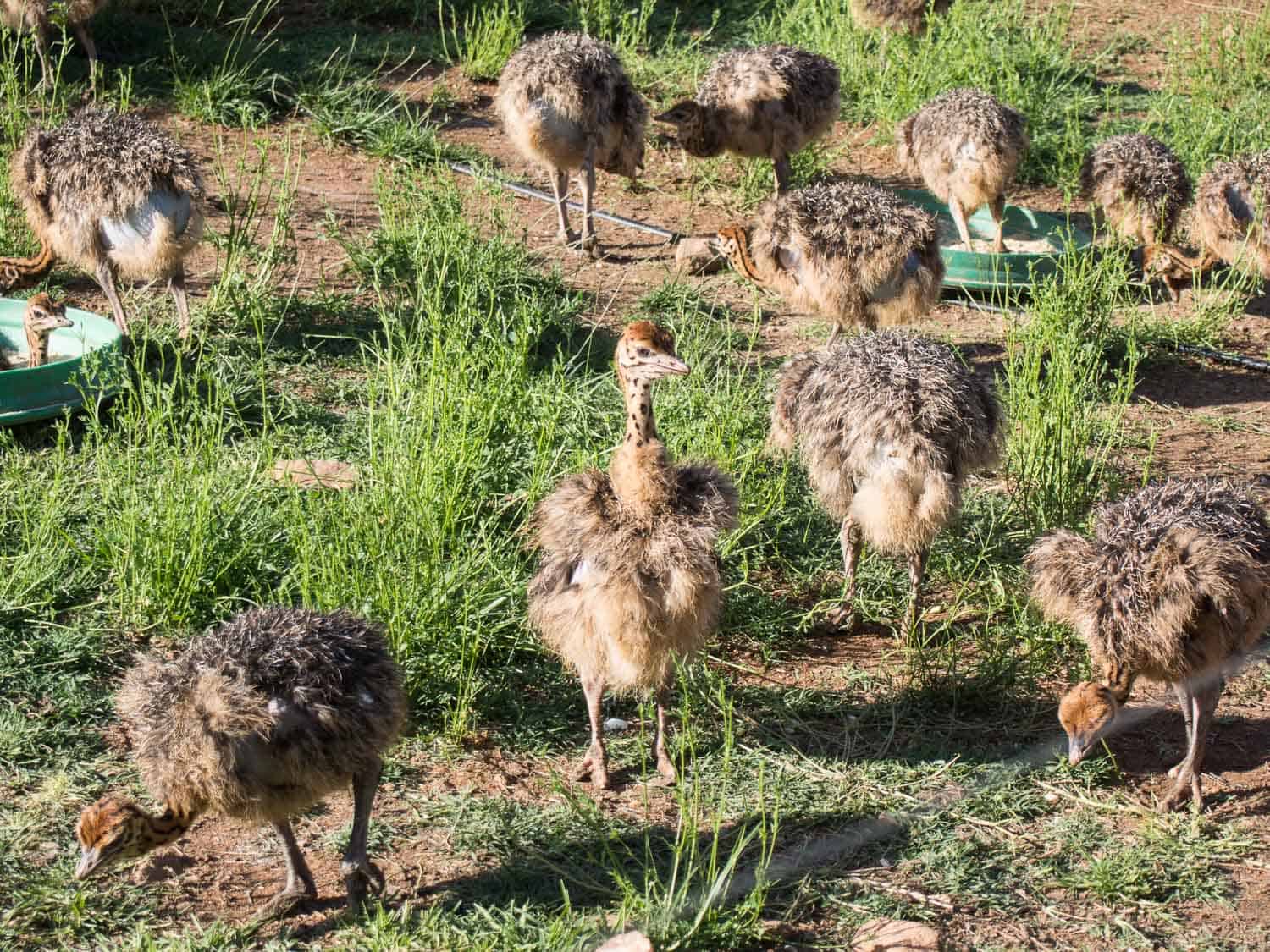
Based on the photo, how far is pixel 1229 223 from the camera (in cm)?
937

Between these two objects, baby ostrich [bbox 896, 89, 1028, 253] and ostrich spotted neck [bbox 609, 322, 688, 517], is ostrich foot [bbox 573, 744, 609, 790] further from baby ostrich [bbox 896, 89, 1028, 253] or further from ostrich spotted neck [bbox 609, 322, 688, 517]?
baby ostrich [bbox 896, 89, 1028, 253]

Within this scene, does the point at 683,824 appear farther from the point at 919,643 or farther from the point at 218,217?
the point at 218,217

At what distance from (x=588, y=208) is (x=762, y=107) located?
1341mm

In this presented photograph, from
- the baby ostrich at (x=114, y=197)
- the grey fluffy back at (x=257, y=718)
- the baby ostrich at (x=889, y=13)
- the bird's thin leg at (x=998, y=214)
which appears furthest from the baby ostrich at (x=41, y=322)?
the baby ostrich at (x=889, y=13)

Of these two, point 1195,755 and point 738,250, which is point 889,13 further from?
point 1195,755

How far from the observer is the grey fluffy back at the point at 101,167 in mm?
7414

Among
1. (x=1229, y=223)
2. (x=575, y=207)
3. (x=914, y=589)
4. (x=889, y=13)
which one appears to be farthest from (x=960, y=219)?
(x=914, y=589)

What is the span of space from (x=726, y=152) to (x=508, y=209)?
1.82 m

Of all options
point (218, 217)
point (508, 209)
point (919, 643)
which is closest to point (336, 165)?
point (218, 217)

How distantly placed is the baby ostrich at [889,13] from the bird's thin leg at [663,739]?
815cm

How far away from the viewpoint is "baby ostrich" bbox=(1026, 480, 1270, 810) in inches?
187

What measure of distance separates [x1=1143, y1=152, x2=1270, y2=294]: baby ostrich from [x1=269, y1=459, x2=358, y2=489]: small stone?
5109 mm

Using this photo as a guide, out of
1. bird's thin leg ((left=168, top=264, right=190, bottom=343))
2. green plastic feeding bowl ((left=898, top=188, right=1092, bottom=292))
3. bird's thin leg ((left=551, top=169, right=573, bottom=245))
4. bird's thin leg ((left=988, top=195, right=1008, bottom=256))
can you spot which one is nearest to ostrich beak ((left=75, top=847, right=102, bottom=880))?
bird's thin leg ((left=168, top=264, right=190, bottom=343))

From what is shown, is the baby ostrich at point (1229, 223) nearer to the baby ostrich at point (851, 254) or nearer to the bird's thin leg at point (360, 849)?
the baby ostrich at point (851, 254)
